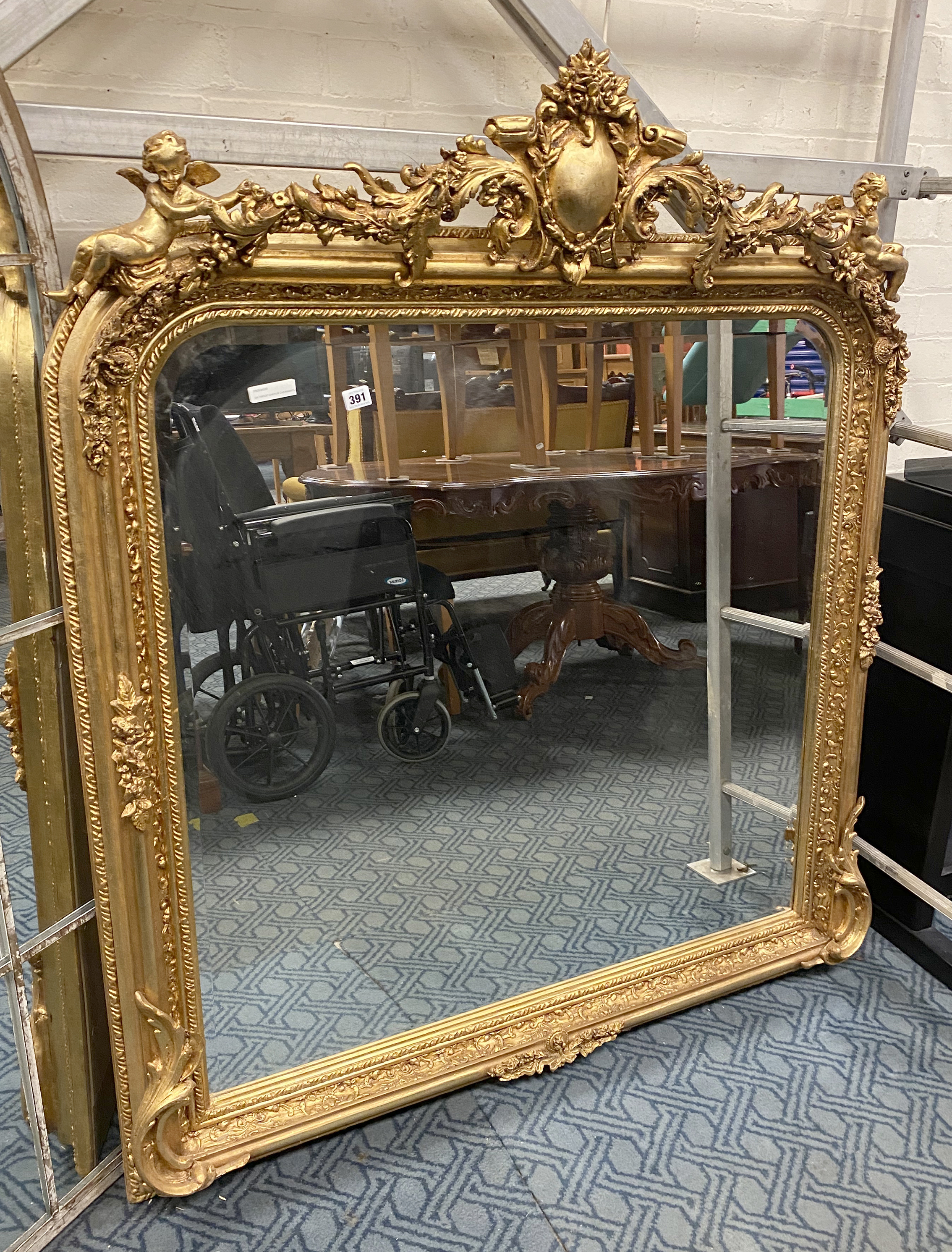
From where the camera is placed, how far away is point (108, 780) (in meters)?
1.17

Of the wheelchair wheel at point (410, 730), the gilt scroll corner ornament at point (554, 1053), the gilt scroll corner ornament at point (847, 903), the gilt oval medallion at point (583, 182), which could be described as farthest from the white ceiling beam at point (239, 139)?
the gilt scroll corner ornament at point (554, 1053)

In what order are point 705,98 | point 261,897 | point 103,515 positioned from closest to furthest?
point 103,515 < point 261,897 < point 705,98

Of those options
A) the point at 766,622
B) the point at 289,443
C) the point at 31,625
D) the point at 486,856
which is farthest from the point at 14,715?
the point at 766,622

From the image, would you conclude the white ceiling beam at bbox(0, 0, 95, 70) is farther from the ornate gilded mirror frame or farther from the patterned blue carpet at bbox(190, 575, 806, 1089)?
the patterned blue carpet at bbox(190, 575, 806, 1089)

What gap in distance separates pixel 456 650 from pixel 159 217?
0.70 m

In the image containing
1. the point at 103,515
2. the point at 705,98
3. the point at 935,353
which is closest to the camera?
the point at 103,515

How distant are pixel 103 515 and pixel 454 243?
0.54 m

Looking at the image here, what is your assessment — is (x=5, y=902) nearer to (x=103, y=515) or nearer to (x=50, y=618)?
(x=50, y=618)

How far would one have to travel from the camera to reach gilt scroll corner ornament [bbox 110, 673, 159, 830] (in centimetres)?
115

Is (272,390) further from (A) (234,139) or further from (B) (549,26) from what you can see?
(B) (549,26)

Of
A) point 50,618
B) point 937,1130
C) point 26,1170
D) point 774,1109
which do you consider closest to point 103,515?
point 50,618

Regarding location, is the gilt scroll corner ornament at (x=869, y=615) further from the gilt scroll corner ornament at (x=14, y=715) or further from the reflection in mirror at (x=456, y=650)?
the gilt scroll corner ornament at (x=14, y=715)

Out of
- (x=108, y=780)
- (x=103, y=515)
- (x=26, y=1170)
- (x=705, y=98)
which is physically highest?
(x=705, y=98)

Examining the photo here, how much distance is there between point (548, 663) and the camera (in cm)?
151
